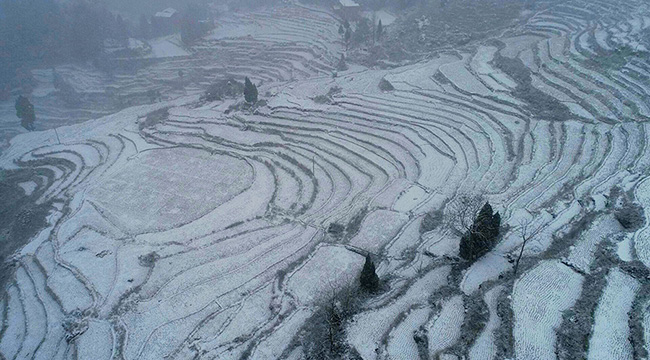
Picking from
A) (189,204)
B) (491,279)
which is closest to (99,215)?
(189,204)

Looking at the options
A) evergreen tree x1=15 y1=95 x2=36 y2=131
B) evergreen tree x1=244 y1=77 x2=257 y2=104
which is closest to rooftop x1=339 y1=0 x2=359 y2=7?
evergreen tree x1=244 y1=77 x2=257 y2=104

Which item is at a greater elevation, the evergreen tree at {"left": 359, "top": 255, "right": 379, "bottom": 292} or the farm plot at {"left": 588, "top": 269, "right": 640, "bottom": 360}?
the farm plot at {"left": 588, "top": 269, "right": 640, "bottom": 360}

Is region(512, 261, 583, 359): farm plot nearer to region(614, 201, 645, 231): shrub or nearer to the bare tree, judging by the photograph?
the bare tree

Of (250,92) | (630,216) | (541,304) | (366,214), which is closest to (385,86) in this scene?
(250,92)

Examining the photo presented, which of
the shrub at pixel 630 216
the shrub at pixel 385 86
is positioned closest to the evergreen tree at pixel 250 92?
the shrub at pixel 385 86

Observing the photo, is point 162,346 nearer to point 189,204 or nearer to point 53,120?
point 189,204

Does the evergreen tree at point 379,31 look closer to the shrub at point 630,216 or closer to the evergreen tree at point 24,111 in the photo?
the shrub at point 630,216

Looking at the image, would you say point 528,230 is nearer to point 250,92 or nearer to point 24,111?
point 250,92
